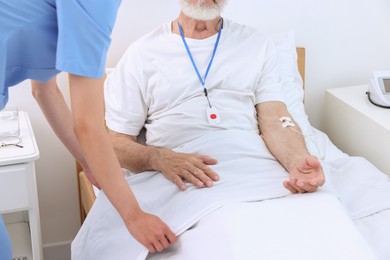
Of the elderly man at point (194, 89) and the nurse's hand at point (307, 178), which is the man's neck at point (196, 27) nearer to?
the elderly man at point (194, 89)

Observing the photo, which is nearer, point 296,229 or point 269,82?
point 296,229

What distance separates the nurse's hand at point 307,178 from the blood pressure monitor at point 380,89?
0.79 meters

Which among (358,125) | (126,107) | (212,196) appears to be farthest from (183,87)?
(358,125)

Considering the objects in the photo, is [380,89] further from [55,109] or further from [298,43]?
[55,109]

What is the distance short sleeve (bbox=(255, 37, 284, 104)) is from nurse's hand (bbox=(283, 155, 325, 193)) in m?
0.41

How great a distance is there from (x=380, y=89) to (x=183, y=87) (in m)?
0.81

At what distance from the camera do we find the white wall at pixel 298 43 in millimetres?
2014

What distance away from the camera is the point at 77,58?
0.91 metres

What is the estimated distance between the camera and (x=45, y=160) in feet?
6.64

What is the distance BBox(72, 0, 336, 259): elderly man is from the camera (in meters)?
1.35

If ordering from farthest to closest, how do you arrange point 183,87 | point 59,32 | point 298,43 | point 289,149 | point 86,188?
point 298,43 < point 86,188 < point 183,87 < point 289,149 < point 59,32

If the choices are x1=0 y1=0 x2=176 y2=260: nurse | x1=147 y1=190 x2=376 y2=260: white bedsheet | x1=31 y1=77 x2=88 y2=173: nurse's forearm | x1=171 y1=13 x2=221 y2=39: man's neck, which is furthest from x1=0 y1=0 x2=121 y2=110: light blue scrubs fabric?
x1=171 y1=13 x2=221 y2=39: man's neck

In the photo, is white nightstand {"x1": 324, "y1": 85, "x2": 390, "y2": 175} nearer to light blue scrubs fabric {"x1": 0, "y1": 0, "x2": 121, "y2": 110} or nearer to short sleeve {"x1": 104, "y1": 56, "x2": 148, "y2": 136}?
short sleeve {"x1": 104, "y1": 56, "x2": 148, "y2": 136}

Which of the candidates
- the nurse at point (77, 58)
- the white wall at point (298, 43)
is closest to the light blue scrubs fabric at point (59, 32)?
the nurse at point (77, 58)
